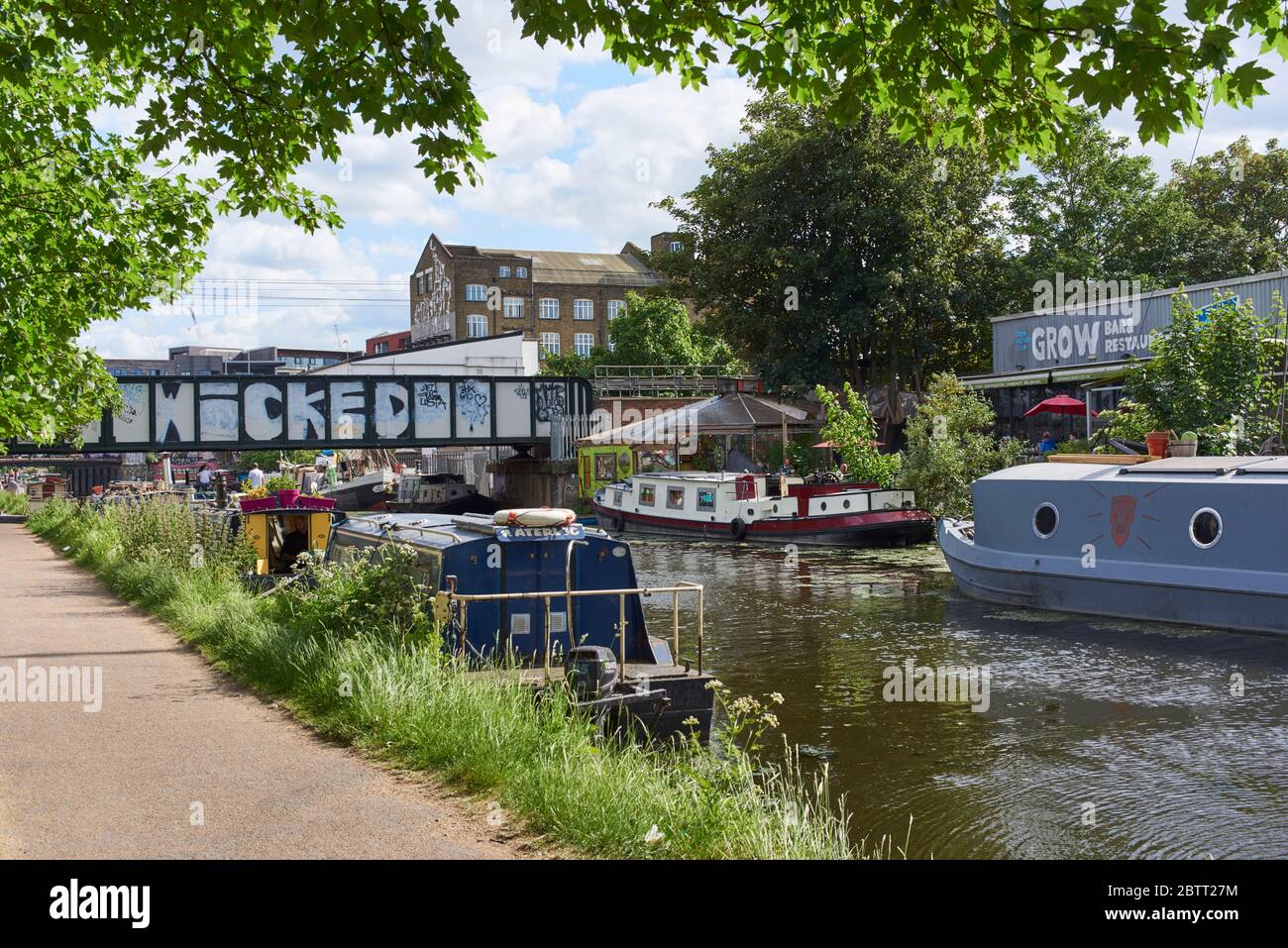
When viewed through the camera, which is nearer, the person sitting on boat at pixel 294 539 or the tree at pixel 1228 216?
the person sitting on boat at pixel 294 539

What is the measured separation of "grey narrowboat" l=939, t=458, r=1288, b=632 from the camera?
1702cm

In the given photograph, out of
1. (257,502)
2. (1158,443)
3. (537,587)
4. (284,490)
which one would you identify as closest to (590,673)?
(537,587)

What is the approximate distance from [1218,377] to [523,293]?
237ft

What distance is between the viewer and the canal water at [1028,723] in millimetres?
9609

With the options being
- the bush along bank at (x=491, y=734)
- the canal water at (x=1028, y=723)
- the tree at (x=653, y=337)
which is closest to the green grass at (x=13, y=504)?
the tree at (x=653, y=337)

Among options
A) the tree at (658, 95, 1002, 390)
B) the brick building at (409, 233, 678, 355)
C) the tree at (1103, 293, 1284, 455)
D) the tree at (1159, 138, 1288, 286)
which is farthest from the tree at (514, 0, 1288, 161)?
the brick building at (409, 233, 678, 355)

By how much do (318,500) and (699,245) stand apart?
88.9 ft

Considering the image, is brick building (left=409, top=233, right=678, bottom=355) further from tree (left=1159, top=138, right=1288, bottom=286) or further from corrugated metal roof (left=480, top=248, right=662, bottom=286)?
tree (left=1159, top=138, right=1288, bottom=286)

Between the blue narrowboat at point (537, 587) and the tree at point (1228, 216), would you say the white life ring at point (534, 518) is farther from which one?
the tree at point (1228, 216)

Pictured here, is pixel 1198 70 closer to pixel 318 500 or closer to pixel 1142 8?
pixel 1142 8

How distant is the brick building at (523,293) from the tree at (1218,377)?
6474 centimetres

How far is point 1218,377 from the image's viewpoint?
924 inches

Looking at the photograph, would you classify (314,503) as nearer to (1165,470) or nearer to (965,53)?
(1165,470)

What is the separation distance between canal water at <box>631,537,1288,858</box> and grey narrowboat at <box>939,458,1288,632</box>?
44 centimetres
